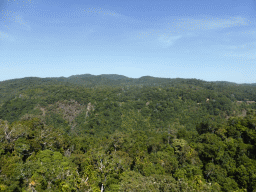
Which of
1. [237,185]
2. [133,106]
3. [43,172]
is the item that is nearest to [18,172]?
[43,172]

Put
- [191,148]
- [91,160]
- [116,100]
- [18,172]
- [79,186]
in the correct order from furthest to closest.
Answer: [116,100] < [191,148] < [91,160] < [18,172] < [79,186]

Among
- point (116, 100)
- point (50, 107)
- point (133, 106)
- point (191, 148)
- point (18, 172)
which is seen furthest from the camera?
point (116, 100)

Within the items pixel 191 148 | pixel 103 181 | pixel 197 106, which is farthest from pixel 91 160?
pixel 197 106

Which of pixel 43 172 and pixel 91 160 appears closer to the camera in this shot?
pixel 43 172

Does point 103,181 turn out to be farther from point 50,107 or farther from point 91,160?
point 50,107

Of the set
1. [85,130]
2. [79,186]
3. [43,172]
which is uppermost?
[79,186]

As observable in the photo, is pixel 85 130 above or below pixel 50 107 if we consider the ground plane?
below

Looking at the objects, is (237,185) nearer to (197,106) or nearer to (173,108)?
(173,108)
